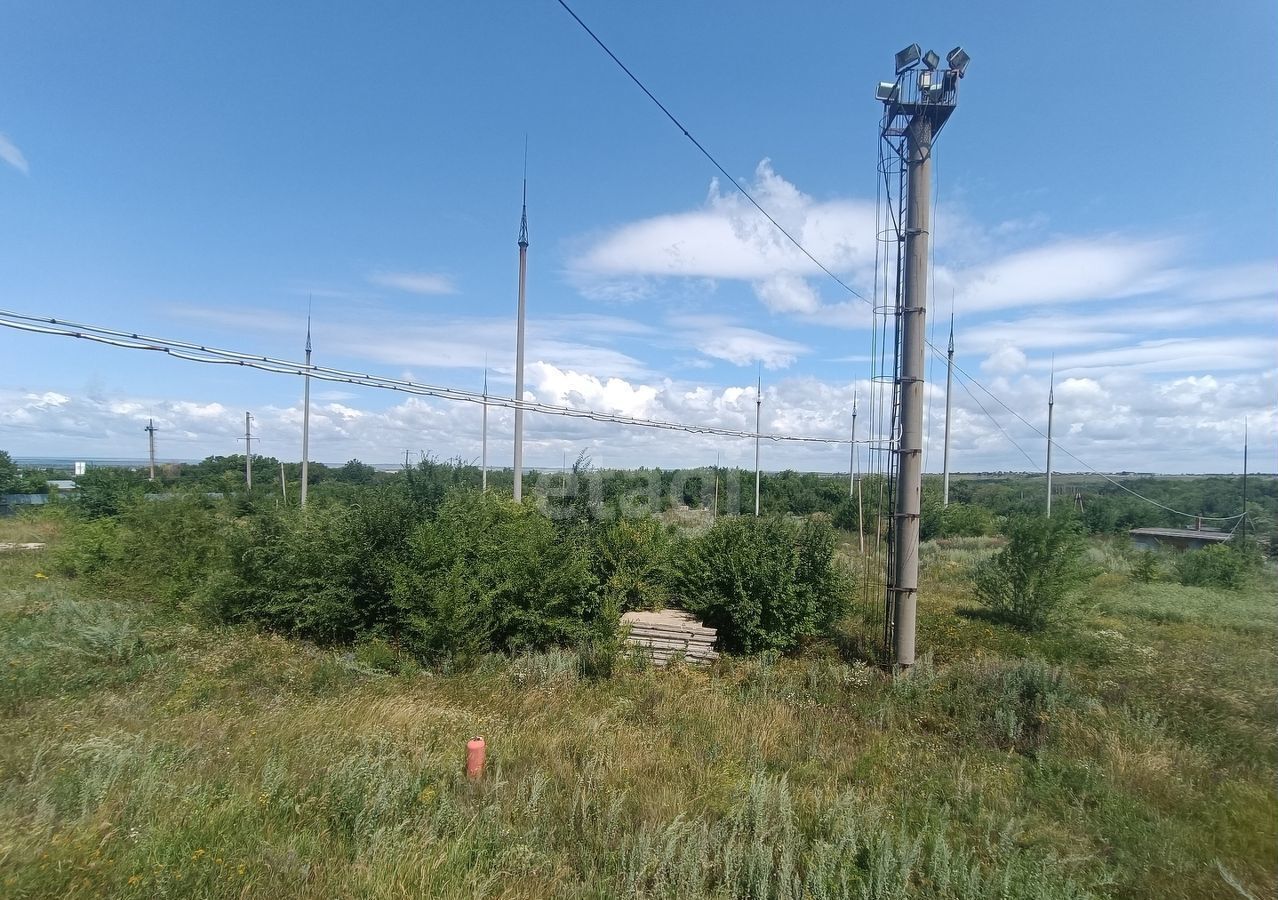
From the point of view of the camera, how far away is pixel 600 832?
14.4 ft

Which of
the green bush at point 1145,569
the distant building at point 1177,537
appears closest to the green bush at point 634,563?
the green bush at point 1145,569

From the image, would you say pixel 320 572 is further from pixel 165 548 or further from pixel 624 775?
pixel 624 775

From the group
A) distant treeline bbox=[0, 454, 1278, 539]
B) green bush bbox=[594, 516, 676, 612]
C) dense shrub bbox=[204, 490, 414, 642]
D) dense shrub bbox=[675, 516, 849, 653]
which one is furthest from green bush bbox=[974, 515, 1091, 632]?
dense shrub bbox=[204, 490, 414, 642]

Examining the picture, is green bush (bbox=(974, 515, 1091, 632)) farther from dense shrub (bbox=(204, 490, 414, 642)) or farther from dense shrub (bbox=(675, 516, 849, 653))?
dense shrub (bbox=(204, 490, 414, 642))

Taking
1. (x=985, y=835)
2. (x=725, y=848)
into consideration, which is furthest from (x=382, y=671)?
(x=985, y=835)

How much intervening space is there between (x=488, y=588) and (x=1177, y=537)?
31022 mm

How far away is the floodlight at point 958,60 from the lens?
899cm

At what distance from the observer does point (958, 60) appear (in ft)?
29.7

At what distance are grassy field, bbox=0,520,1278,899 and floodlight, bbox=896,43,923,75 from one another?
8.98m

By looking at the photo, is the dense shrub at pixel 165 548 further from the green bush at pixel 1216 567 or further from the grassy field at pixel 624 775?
the green bush at pixel 1216 567

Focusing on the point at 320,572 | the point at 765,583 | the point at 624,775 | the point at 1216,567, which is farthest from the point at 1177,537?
the point at 320,572

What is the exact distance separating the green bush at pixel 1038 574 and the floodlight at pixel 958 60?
28.7 ft

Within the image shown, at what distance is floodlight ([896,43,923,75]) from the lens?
30.0 ft

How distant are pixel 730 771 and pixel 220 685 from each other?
22.0 ft
